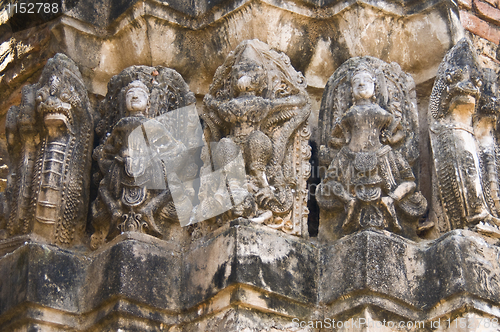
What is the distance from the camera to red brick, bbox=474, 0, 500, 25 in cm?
625

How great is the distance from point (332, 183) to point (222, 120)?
82cm

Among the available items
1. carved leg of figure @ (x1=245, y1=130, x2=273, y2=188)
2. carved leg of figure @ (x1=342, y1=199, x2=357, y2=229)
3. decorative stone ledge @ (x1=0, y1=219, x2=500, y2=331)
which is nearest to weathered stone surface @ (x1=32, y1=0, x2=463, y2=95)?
carved leg of figure @ (x1=245, y1=130, x2=273, y2=188)

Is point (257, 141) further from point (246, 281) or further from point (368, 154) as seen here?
point (246, 281)

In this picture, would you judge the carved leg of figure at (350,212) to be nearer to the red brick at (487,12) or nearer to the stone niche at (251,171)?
the stone niche at (251,171)

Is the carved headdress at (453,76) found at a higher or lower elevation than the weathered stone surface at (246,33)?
lower

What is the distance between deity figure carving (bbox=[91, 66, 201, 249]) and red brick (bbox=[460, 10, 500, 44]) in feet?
6.53

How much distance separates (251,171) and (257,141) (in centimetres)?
19

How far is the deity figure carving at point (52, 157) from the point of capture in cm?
548

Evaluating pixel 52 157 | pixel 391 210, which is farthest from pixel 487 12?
pixel 52 157

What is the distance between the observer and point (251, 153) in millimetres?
5324

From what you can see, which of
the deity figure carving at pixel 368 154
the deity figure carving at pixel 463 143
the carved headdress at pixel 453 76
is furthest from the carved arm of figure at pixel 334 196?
the carved headdress at pixel 453 76

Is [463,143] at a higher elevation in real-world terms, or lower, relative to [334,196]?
higher

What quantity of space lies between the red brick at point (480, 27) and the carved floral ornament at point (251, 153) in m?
0.50

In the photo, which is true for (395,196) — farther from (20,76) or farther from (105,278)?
(20,76)
